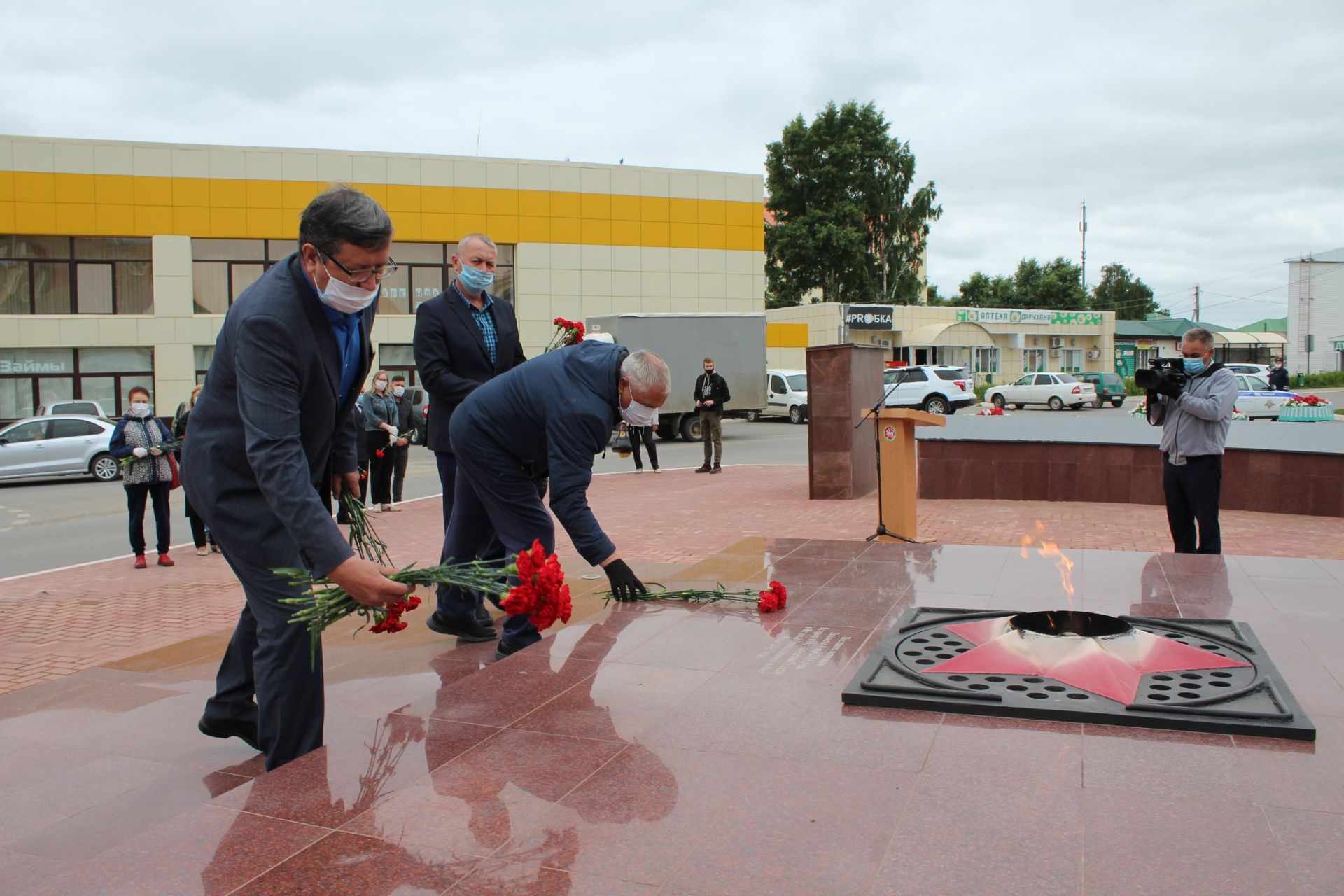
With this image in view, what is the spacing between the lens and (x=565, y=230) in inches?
1248

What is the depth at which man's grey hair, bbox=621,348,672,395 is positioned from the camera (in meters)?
4.09

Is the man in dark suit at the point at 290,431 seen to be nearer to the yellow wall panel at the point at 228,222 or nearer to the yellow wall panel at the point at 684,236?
the yellow wall panel at the point at 228,222

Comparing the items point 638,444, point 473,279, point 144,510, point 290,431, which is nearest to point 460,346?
point 473,279

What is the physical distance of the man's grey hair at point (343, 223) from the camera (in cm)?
287

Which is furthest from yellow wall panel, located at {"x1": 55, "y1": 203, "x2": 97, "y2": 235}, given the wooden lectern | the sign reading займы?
the sign reading займы

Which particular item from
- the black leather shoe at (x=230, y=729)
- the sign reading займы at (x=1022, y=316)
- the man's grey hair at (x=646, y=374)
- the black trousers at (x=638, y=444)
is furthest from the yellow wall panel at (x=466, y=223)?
the black leather shoe at (x=230, y=729)

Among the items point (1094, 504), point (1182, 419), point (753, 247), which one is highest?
point (753, 247)

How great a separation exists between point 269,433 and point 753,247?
31.9 m

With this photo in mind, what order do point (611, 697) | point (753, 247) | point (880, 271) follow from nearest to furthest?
point (611, 697)
point (753, 247)
point (880, 271)

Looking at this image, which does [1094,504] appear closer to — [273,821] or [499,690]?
[499,690]

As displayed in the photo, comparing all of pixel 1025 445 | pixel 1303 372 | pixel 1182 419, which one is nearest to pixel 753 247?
pixel 1025 445

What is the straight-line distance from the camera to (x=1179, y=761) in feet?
9.22

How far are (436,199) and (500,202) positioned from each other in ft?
6.18

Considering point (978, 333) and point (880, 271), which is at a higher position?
point (880, 271)
